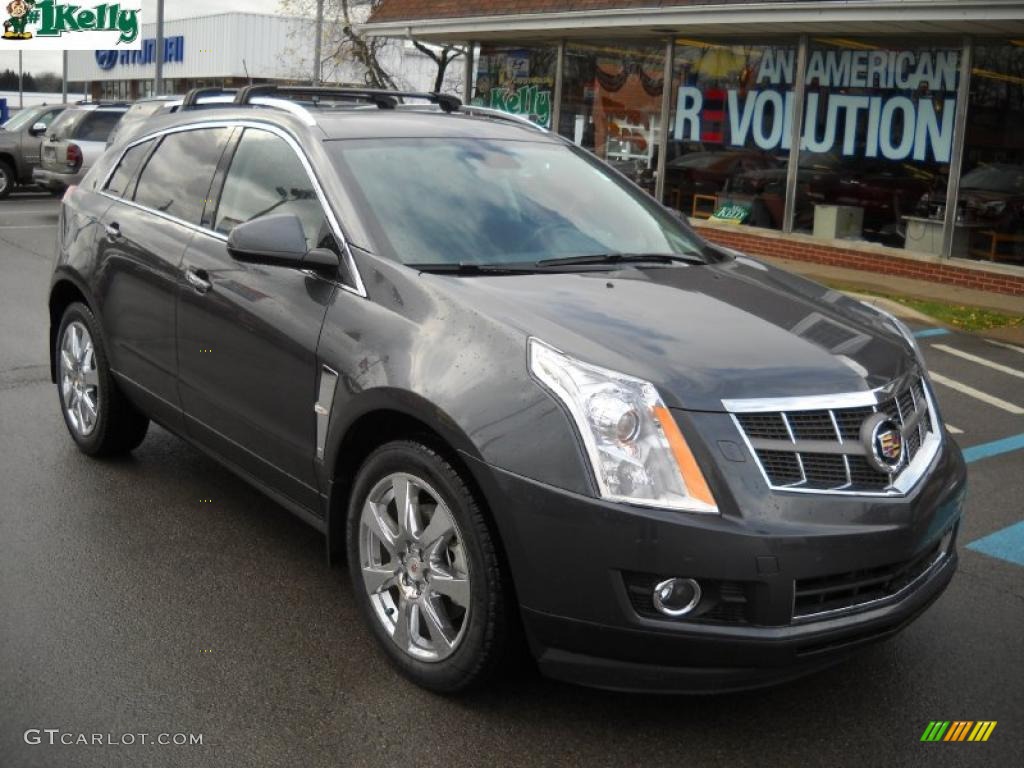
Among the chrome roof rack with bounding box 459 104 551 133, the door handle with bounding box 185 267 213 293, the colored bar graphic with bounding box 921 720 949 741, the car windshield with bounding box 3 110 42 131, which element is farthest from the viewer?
the car windshield with bounding box 3 110 42 131

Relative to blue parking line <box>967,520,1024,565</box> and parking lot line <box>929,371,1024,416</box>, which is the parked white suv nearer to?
parking lot line <box>929,371,1024,416</box>

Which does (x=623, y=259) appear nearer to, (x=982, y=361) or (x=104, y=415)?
(x=104, y=415)

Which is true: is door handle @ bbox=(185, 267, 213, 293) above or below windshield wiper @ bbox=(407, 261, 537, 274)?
below

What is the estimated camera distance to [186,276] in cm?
492

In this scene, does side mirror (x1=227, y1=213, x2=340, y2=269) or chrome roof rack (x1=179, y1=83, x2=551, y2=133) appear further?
chrome roof rack (x1=179, y1=83, x2=551, y2=133)

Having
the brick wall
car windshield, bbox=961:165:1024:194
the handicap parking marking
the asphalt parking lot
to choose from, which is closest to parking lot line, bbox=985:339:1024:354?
the handicap parking marking

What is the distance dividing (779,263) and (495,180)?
12.1 metres

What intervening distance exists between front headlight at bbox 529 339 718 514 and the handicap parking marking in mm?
8565

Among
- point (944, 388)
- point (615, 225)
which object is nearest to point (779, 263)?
point (944, 388)

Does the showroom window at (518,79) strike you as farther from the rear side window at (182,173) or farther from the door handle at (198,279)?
the door handle at (198,279)

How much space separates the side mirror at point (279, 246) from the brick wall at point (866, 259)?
446 inches

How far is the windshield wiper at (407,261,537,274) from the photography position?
13.3 ft

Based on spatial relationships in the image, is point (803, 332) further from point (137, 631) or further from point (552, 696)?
point (137, 631)

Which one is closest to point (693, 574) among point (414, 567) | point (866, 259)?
point (414, 567)
